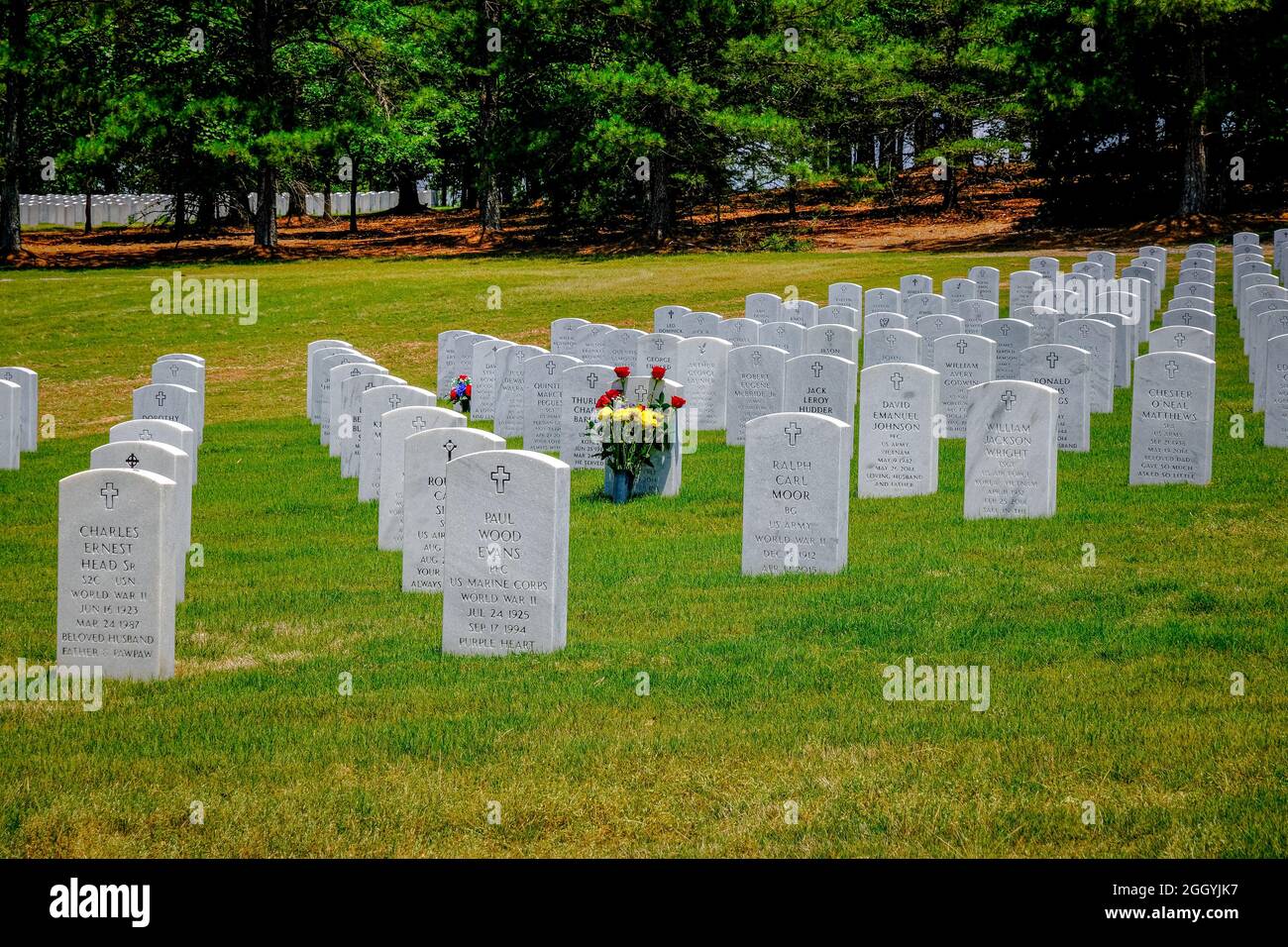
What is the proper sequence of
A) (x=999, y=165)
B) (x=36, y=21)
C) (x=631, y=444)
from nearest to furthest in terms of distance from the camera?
(x=631, y=444) < (x=36, y=21) < (x=999, y=165)

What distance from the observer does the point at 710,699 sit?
7406 mm

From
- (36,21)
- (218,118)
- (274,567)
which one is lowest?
(274,567)

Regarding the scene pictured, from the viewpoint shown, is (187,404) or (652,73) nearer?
→ (187,404)

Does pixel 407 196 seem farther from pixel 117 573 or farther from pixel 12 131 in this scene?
pixel 117 573

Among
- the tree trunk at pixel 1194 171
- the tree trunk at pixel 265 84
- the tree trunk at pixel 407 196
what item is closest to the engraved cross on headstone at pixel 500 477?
the tree trunk at pixel 1194 171

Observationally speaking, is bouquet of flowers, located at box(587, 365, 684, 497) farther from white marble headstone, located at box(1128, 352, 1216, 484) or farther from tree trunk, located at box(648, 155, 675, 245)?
tree trunk, located at box(648, 155, 675, 245)

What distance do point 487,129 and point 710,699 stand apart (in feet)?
139

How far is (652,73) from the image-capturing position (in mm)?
41625

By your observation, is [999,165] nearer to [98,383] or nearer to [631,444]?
[98,383]

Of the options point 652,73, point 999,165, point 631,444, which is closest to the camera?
point 631,444

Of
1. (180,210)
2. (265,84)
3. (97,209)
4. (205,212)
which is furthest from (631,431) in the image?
(97,209)

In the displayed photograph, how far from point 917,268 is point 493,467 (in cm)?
2899

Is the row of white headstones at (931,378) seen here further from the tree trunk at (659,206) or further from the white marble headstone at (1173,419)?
the tree trunk at (659,206)

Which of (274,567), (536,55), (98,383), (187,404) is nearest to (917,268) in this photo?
(536,55)
